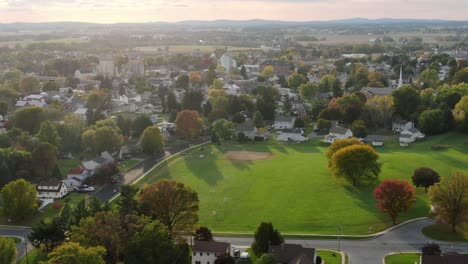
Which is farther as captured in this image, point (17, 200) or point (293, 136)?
point (293, 136)

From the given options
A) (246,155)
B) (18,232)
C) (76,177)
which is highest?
(76,177)

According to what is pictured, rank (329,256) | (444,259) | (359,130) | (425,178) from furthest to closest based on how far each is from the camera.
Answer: (359,130)
(425,178)
(329,256)
(444,259)

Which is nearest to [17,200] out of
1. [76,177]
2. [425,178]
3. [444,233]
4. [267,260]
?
[76,177]

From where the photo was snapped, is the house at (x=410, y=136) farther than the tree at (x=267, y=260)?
Yes

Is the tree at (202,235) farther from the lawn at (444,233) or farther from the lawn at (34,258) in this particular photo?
the lawn at (444,233)

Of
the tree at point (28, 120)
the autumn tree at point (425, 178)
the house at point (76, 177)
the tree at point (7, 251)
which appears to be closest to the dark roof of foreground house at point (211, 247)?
the tree at point (7, 251)

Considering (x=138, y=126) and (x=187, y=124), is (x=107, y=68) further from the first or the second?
(x=187, y=124)

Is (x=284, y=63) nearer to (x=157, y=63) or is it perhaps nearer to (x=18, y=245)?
(x=157, y=63)
